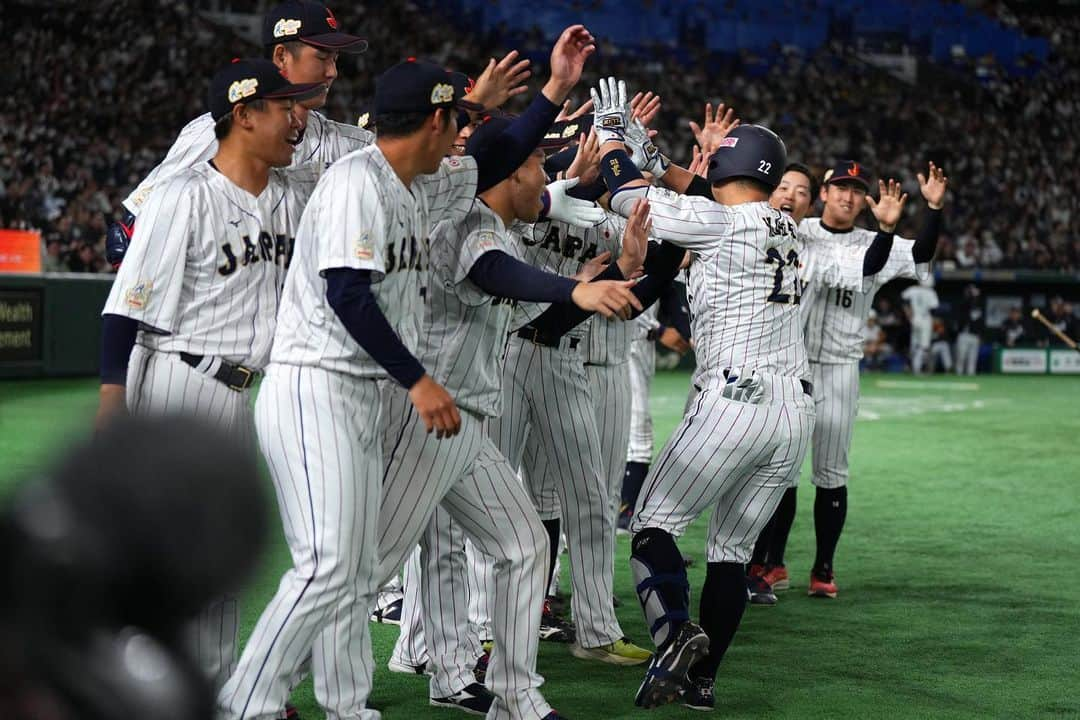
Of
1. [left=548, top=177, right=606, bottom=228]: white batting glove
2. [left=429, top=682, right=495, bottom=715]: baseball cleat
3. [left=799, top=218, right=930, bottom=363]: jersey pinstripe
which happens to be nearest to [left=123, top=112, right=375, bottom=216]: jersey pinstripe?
[left=548, top=177, right=606, bottom=228]: white batting glove

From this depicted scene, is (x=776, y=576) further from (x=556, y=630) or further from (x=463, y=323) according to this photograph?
(x=463, y=323)

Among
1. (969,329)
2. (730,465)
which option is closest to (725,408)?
(730,465)

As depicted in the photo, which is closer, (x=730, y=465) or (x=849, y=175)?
(x=730, y=465)

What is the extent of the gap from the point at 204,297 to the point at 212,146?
985mm

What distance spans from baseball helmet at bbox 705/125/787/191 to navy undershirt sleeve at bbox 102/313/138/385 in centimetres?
212

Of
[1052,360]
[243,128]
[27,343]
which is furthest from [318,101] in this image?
[1052,360]

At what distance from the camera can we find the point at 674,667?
434 cm

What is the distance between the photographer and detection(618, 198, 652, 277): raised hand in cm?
404

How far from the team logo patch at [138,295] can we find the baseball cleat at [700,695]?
7.29 feet

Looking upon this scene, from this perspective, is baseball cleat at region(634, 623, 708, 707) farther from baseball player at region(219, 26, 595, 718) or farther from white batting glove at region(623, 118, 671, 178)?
white batting glove at region(623, 118, 671, 178)

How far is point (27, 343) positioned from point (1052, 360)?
18619 mm

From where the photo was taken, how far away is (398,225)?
353 centimetres

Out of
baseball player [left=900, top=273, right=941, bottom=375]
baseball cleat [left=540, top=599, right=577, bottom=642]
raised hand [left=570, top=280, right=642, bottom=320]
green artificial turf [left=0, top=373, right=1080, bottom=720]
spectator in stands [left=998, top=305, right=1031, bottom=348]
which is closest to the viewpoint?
raised hand [left=570, top=280, right=642, bottom=320]

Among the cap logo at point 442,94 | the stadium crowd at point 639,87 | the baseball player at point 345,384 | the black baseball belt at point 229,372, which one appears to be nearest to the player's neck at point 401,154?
the baseball player at point 345,384
